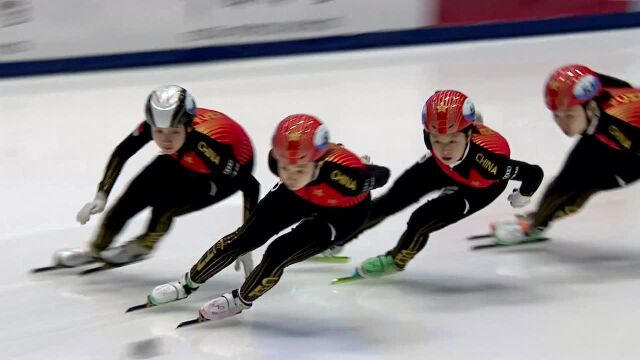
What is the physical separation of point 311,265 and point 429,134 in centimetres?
88

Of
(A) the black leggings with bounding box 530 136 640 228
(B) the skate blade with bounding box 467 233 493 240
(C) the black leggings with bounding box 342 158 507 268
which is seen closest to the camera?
(C) the black leggings with bounding box 342 158 507 268

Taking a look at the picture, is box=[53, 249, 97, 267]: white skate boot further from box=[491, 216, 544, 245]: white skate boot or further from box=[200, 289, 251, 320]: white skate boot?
box=[491, 216, 544, 245]: white skate boot

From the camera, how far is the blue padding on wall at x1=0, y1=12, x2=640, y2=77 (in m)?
7.74

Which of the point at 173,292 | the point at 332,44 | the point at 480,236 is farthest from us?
the point at 332,44

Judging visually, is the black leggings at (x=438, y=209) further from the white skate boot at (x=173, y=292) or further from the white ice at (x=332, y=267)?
the white skate boot at (x=173, y=292)

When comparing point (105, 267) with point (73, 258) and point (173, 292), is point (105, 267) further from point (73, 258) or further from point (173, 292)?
point (173, 292)

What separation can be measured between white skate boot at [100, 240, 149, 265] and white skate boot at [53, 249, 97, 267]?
67mm

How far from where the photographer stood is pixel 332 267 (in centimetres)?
388

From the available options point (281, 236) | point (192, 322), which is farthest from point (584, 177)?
point (192, 322)

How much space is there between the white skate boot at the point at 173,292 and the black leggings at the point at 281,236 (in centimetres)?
6

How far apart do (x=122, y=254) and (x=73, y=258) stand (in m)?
0.23

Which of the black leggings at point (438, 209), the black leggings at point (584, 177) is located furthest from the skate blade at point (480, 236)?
the black leggings at point (438, 209)

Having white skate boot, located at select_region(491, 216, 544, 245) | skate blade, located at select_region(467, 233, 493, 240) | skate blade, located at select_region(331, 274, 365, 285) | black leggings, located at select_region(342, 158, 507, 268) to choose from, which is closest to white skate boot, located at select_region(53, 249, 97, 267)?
skate blade, located at select_region(331, 274, 365, 285)

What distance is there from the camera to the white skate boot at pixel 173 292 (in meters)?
3.37
